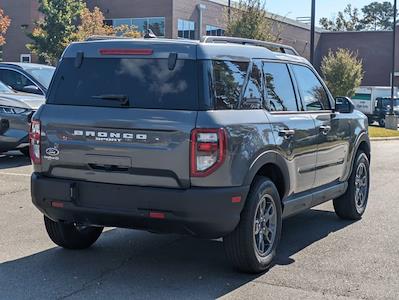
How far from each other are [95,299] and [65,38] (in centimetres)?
3844

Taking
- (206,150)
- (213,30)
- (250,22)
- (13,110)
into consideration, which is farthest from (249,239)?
(213,30)

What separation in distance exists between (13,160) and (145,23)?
127ft

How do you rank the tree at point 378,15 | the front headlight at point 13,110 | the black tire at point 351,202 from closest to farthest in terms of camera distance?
the black tire at point 351,202 < the front headlight at point 13,110 < the tree at point 378,15

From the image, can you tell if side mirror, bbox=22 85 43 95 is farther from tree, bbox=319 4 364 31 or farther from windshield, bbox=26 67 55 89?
tree, bbox=319 4 364 31

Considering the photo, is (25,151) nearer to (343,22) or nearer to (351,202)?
(351,202)

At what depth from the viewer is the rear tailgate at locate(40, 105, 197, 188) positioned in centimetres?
486

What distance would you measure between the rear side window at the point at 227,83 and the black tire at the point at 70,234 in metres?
2.02

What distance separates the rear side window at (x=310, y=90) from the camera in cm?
659

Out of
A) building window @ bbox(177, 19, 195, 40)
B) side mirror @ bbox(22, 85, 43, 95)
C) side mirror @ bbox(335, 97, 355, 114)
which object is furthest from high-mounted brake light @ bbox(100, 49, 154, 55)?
building window @ bbox(177, 19, 195, 40)

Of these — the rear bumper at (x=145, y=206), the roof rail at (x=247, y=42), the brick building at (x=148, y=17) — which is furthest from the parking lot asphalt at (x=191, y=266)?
the brick building at (x=148, y=17)

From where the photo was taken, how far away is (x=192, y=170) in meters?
4.83

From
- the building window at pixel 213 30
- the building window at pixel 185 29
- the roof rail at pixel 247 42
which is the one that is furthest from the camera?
the building window at pixel 213 30

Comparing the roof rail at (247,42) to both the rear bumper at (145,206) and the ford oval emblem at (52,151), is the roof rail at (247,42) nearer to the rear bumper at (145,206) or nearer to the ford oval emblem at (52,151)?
the rear bumper at (145,206)

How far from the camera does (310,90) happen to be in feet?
22.5
